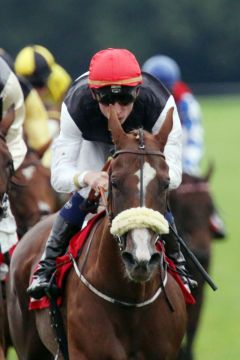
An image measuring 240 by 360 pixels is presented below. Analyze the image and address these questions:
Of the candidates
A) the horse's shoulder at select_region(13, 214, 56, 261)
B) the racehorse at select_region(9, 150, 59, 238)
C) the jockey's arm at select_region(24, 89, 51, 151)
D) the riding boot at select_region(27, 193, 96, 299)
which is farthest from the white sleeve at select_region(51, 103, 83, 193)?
the jockey's arm at select_region(24, 89, 51, 151)

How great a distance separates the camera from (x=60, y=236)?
7594mm

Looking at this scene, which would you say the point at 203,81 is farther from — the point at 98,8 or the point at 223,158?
the point at 223,158

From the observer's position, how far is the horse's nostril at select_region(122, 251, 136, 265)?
6170 millimetres

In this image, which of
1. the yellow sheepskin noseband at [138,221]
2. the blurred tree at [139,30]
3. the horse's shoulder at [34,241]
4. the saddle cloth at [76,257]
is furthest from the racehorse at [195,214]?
the blurred tree at [139,30]

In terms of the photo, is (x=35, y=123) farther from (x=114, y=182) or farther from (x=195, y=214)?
(x=114, y=182)

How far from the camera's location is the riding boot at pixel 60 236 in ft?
24.6

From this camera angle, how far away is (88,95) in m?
7.60

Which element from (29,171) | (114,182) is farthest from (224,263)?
(114,182)

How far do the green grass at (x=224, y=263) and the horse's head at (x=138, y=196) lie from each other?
5.05 m

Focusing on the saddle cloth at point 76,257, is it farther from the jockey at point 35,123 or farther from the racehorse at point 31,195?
the jockey at point 35,123

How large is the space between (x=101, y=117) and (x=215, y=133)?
3614 centimetres

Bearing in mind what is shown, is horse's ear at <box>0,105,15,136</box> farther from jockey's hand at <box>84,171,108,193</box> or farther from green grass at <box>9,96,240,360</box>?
green grass at <box>9,96,240,360</box>

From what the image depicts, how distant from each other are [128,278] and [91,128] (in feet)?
3.73

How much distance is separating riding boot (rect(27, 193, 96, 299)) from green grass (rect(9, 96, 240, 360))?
402 centimetres
